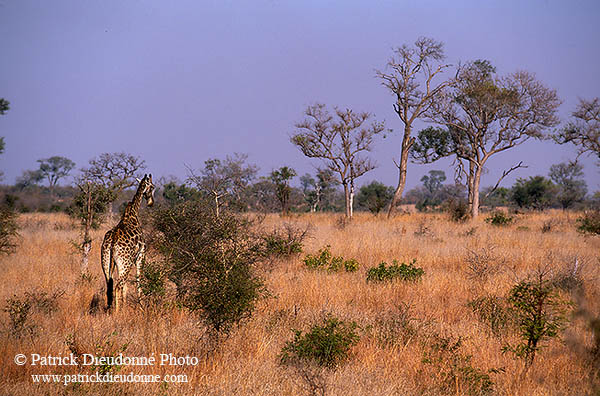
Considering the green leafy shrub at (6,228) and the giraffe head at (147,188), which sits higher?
the giraffe head at (147,188)

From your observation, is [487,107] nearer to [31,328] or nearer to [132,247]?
[132,247]

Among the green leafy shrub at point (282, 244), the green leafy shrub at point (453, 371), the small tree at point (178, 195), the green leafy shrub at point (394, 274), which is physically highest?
the small tree at point (178, 195)

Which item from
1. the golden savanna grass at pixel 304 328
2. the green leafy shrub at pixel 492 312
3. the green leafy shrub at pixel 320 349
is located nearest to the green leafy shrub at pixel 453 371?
the golden savanna grass at pixel 304 328

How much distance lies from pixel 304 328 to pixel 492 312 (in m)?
2.76

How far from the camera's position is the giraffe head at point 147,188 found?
22.4 ft

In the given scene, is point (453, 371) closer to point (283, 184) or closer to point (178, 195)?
point (178, 195)

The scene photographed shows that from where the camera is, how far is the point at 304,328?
5426 millimetres

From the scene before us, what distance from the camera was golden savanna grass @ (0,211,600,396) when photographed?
380cm

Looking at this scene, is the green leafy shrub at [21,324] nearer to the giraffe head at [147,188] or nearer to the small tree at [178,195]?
the giraffe head at [147,188]

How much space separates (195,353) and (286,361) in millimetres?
1003

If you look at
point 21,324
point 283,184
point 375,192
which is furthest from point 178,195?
point 375,192

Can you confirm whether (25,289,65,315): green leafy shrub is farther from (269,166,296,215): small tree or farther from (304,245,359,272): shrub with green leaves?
(269,166,296,215): small tree

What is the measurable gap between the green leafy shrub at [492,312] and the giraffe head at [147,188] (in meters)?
5.43

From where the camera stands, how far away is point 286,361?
14.6 ft
